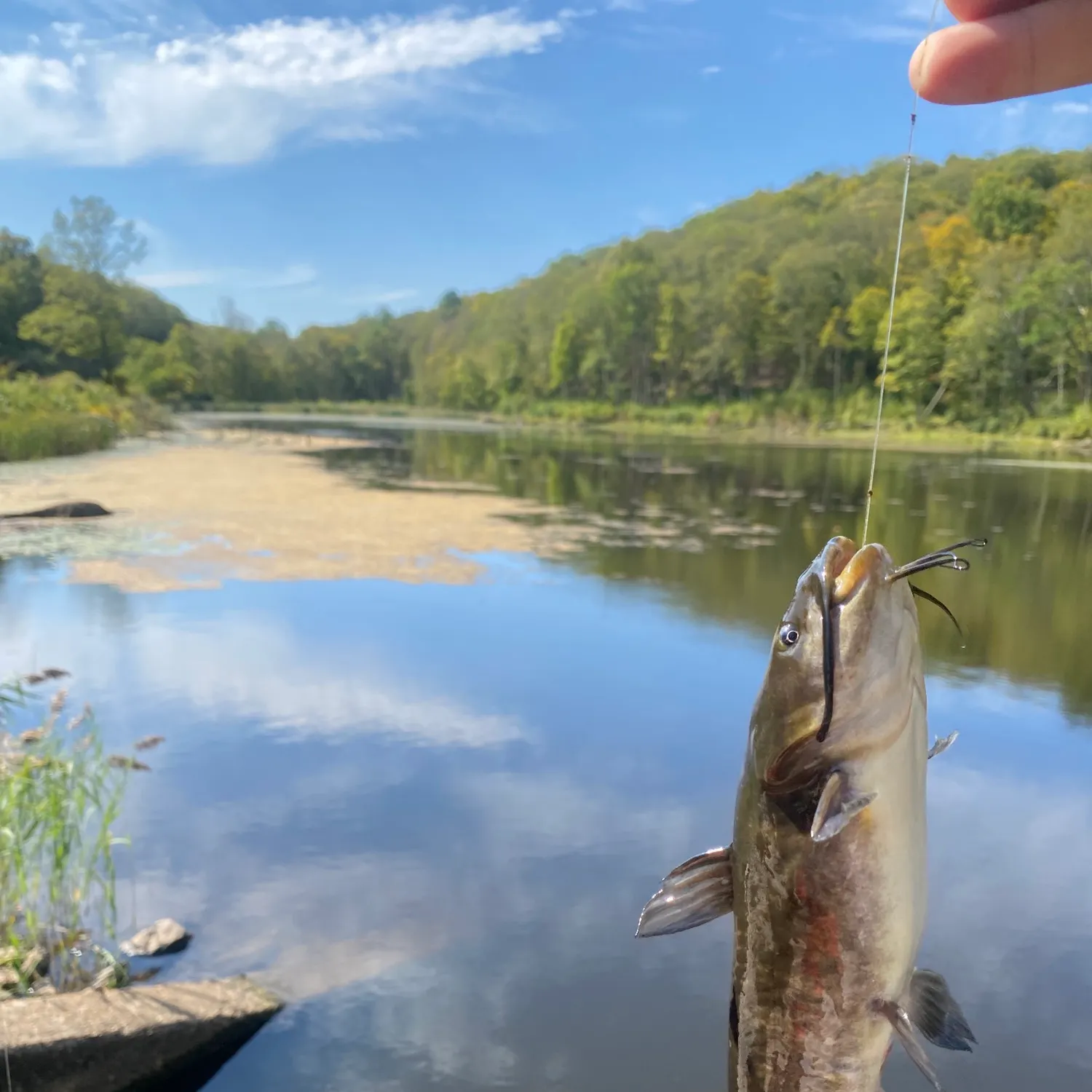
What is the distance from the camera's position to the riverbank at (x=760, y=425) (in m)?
40.7

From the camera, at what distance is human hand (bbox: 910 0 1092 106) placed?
149 centimetres

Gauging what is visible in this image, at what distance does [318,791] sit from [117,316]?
58726 mm

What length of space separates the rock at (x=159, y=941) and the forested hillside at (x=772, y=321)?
20329 mm

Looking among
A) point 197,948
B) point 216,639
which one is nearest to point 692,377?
point 216,639

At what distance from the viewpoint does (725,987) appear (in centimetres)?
455

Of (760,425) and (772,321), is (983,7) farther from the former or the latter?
(772,321)

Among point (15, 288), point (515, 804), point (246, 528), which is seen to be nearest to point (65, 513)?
point (246, 528)

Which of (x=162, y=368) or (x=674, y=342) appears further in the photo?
(x=674, y=342)

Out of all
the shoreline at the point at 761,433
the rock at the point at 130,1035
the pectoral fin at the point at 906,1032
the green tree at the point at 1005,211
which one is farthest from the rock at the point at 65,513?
the green tree at the point at 1005,211

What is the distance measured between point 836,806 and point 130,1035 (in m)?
3.24

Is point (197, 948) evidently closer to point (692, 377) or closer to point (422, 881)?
point (422, 881)

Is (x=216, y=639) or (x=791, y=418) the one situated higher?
(x=791, y=418)

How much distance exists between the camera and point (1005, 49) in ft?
4.93

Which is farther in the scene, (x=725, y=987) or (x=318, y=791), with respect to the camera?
(x=318, y=791)
